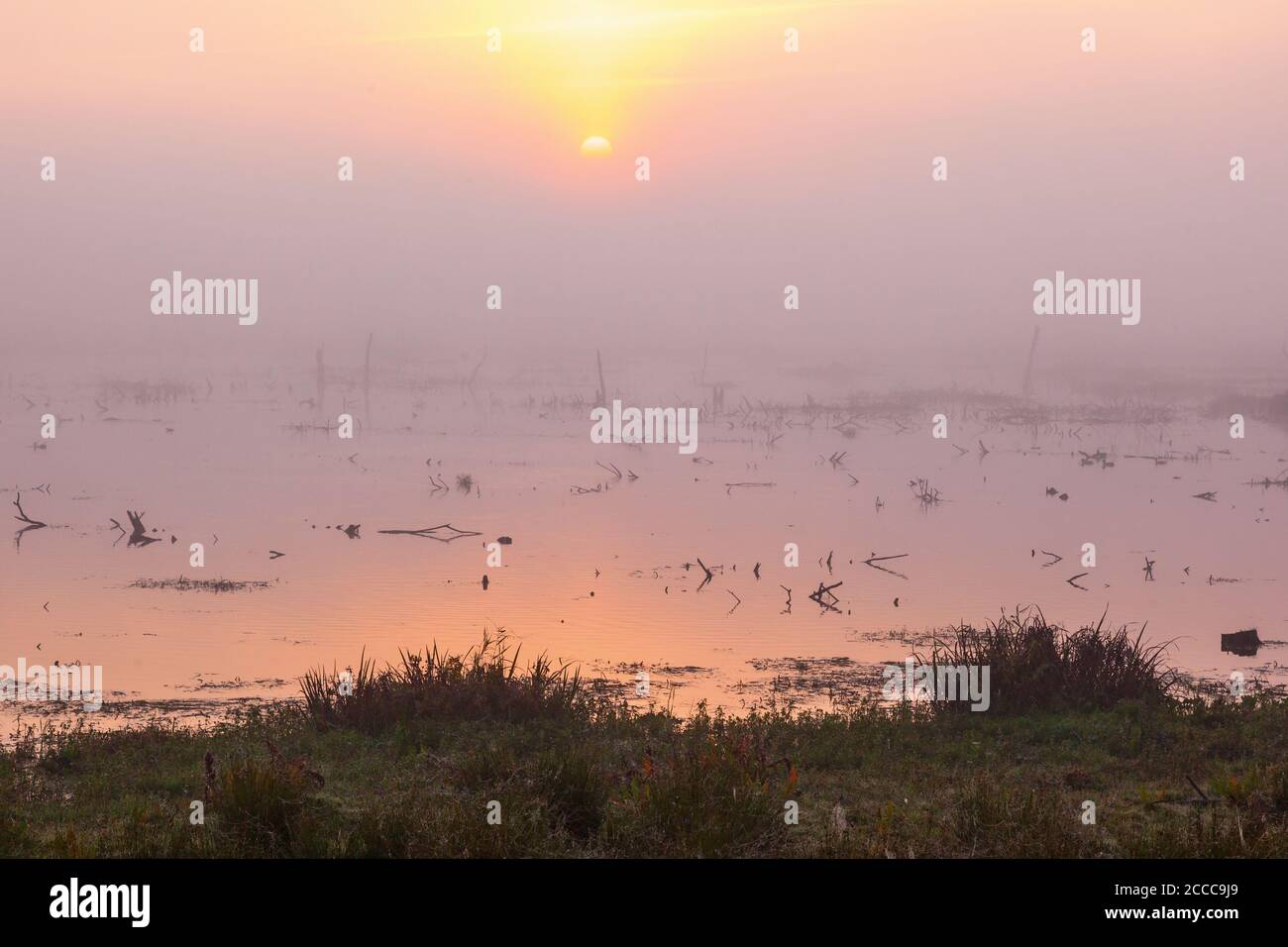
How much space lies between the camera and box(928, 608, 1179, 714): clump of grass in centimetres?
1513

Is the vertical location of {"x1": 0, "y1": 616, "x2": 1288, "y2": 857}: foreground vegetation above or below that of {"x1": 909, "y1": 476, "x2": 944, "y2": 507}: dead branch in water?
below

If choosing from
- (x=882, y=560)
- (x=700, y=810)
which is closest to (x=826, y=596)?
(x=882, y=560)

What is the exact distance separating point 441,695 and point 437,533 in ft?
66.5

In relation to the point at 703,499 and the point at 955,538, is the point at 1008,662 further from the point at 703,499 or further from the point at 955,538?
the point at 703,499

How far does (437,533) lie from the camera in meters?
34.4

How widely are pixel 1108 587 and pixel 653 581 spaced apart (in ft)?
30.7

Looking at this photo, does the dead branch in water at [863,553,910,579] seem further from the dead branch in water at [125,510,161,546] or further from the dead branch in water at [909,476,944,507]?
the dead branch in water at [125,510,161,546]

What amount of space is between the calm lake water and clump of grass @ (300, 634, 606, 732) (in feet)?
6.76

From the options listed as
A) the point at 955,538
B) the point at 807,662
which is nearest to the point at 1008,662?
the point at 807,662
